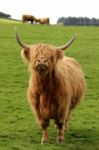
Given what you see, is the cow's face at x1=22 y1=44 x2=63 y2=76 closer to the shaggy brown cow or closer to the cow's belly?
the shaggy brown cow

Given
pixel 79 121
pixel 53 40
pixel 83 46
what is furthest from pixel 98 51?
pixel 79 121

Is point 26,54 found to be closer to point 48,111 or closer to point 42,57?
point 42,57

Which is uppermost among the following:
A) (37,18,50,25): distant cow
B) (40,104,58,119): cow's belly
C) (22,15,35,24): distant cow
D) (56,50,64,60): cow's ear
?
(56,50,64,60): cow's ear

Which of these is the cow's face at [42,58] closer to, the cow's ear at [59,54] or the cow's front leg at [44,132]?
the cow's ear at [59,54]

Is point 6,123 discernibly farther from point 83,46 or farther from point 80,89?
point 83,46

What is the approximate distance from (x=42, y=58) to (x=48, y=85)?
770 millimetres

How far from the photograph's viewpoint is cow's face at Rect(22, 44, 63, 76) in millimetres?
9266

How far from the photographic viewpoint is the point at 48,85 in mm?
9898

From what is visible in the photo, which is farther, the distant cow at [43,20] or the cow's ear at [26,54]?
the distant cow at [43,20]

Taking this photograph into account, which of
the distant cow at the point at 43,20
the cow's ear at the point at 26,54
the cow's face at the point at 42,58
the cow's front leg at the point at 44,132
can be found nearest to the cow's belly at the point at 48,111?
the cow's front leg at the point at 44,132

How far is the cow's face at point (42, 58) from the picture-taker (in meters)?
9.27

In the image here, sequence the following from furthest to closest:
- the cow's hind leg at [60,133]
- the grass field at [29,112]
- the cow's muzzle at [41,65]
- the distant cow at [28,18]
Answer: the distant cow at [28,18], the cow's hind leg at [60,133], the grass field at [29,112], the cow's muzzle at [41,65]

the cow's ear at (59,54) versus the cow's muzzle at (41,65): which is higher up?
the cow's ear at (59,54)

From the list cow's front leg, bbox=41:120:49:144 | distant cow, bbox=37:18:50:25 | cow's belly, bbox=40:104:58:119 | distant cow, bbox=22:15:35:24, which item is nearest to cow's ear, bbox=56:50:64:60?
cow's belly, bbox=40:104:58:119
